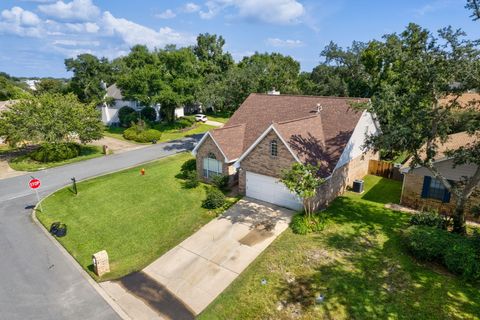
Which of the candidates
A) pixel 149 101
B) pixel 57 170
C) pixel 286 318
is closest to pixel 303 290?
pixel 286 318

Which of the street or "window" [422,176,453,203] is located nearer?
the street

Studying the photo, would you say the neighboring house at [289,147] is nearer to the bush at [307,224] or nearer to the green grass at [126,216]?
the bush at [307,224]

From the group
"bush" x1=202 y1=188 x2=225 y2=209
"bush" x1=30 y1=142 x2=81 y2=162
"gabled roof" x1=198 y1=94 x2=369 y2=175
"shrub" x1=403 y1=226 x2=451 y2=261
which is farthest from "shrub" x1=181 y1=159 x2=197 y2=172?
"shrub" x1=403 y1=226 x2=451 y2=261

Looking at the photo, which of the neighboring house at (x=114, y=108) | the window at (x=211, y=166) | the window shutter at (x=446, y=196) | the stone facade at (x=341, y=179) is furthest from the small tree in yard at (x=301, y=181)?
the neighboring house at (x=114, y=108)

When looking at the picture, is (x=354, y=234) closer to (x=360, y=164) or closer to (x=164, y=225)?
(x=360, y=164)

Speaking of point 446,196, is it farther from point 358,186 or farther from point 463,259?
point 463,259

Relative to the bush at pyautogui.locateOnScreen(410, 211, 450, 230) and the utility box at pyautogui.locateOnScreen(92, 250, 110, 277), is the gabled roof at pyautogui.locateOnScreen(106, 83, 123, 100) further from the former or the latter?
the bush at pyautogui.locateOnScreen(410, 211, 450, 230)
